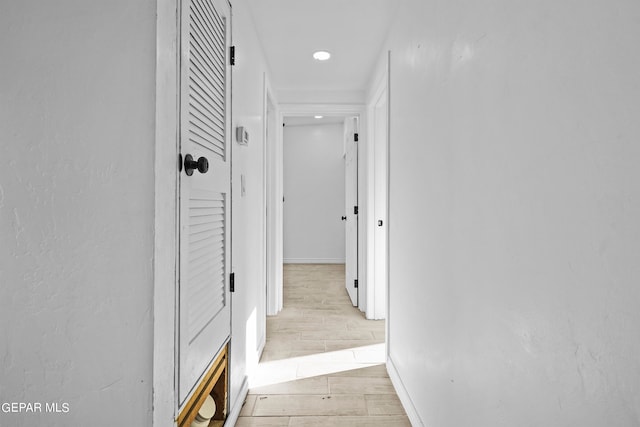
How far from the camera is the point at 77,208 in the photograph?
0.93 m

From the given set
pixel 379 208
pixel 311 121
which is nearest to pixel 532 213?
pixel 379 208

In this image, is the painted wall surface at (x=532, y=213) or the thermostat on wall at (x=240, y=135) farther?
the thermostat on wall at (x=240, y=135)

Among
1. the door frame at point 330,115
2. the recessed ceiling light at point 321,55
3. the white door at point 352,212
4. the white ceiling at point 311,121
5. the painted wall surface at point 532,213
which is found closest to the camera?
the painted wall surface at point 532,213

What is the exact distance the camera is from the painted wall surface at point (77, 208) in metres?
0.93

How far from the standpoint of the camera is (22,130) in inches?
36.6

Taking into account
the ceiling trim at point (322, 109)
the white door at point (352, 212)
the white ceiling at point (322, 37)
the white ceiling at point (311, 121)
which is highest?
the white ceiling at point (311, 121)

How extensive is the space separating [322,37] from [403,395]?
2242mm

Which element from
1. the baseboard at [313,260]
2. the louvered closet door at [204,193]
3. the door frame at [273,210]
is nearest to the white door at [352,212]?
the door frame at [273,210]

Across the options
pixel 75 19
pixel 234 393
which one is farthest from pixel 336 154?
pixel 75 19

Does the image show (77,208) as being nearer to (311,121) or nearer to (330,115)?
(330,115)

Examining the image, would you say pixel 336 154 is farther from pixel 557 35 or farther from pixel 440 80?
pixel 557 35

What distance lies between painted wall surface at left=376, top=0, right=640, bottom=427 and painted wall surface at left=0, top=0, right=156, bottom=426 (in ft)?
2.81

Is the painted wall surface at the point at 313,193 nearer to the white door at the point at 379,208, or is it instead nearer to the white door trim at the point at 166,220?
the white door at the point at 379,208

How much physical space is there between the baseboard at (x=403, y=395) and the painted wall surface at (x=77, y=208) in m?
1.25
